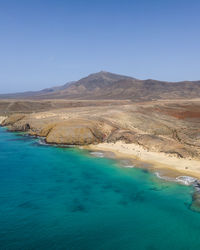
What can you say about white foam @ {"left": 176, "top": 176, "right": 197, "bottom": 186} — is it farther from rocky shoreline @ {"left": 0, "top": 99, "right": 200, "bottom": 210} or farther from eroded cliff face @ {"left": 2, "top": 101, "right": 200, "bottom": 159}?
eroded cliff face @ {"left": 2, "top": 101, "right": 200, "bottom": 159}

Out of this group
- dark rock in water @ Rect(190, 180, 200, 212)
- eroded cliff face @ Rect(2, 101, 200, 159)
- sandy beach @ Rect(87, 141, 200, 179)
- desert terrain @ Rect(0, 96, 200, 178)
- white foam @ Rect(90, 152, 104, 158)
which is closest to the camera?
dark rock in water @ Rect(190, 180, 200, 212)

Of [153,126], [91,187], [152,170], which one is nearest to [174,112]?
[153,126]

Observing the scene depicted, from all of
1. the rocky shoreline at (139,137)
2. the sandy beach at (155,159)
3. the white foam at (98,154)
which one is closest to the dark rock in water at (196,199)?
the rocky shoreline at (139,137)

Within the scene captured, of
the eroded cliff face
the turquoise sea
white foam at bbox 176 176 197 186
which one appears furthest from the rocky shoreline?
the turquoise sea

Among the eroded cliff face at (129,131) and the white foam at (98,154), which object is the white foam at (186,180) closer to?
the eroded cliff face at (129,131)

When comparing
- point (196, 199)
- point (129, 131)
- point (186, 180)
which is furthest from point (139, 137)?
point (196, 199)

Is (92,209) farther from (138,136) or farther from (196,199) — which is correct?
(138,136)
